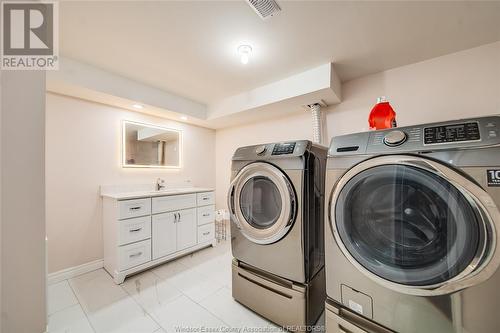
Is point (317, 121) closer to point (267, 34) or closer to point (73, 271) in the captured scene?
point (267, 34)

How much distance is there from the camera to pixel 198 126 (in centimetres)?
342

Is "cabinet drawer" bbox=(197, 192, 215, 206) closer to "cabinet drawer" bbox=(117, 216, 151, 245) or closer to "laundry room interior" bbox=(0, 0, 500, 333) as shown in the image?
"laundry room interior" bbox=(0, 0, 500, 333)

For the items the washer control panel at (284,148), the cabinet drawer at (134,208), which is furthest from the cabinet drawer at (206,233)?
the washer control panel at (284,148)

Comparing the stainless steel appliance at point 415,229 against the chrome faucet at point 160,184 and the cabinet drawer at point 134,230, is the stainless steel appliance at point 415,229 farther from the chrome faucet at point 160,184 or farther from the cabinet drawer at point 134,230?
the chrome faucet at point 160,184

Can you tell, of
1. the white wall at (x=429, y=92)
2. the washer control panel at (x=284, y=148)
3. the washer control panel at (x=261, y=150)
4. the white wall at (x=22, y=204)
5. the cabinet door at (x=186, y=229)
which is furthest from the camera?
the cabinet door at (x=186, y=229)

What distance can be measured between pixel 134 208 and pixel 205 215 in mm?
953

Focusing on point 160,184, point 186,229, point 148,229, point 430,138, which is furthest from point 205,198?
point 430,138

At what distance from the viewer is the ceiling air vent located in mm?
1211

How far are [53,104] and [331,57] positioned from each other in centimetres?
285

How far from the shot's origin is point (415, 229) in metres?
0.88

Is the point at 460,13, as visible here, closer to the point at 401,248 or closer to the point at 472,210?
the point at 472,210

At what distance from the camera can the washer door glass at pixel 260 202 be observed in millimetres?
1422

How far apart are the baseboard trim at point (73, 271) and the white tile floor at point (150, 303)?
0.07m

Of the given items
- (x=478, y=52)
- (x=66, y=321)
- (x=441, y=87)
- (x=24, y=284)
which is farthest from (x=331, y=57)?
(x=66, y=321)
